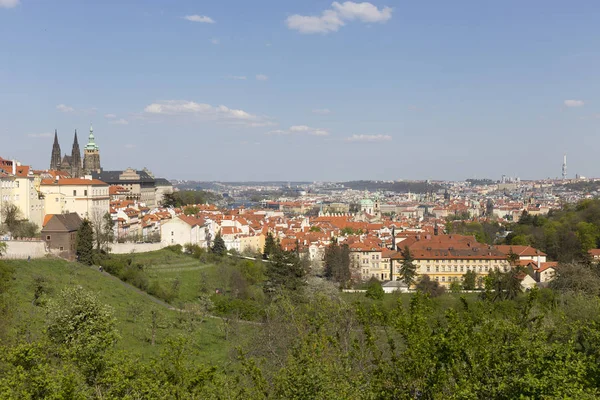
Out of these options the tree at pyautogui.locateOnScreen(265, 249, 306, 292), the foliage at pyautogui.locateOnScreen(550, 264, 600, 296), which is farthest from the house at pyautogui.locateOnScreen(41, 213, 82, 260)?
the foliage at pyautogui.locateOnScreen(550, 264, 600, 296)

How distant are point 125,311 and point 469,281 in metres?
30.1

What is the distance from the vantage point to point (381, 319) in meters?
13.0

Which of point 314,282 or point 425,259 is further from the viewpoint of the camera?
point 425,259

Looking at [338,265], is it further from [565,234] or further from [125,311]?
[565,234]

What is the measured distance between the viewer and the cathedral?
8469 centimetres

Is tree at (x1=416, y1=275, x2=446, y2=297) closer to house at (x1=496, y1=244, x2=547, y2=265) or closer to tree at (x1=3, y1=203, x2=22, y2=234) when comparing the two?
house at (x1=496, y1=244, x2=547, y2=265)

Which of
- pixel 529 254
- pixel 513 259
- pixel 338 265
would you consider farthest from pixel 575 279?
pixel 338 265

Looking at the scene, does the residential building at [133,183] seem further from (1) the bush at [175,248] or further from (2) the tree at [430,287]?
(2) the tree at [430,287]

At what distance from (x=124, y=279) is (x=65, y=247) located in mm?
4049

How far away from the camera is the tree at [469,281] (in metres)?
51.3

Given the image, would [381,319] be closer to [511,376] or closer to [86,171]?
[511,376]

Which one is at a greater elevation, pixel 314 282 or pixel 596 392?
pixel 596 392

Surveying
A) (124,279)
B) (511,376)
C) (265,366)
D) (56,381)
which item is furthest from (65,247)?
(511,376)

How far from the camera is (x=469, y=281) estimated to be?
51562 mm
